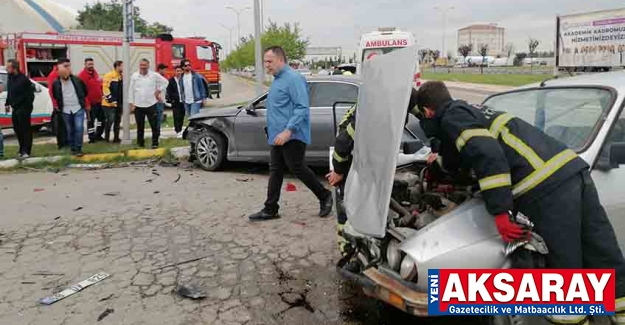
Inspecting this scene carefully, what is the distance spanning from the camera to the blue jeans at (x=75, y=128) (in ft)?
28.8

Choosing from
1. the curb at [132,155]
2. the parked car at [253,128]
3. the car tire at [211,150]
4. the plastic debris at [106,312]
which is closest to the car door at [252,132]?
the parked car at [253,128]

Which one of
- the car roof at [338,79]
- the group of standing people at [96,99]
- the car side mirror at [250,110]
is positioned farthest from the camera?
the group of standing people at [96,99]

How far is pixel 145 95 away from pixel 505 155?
25.3 ft

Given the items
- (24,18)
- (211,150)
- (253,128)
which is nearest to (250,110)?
(253,128)

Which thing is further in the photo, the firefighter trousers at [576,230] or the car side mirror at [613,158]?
the car side mirror at [613,158]

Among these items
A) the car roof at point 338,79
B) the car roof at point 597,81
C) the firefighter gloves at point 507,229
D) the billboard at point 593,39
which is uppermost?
the billboard at point 593,39

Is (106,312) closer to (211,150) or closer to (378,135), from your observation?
(378,135)

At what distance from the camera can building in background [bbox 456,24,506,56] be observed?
133500 mm

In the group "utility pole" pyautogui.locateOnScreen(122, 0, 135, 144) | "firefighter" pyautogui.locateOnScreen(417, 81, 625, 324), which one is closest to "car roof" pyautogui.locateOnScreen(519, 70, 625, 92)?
"firefighter" pyautogui.locateOnScreen(417, 81, 625, 324)

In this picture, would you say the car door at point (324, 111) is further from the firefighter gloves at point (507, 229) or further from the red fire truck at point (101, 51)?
the red fire truck at point (101, 51)

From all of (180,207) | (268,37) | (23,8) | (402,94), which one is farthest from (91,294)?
(23,8)

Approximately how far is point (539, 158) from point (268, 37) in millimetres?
43447

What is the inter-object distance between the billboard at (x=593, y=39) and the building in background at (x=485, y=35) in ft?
419

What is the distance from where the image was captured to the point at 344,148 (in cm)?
354
